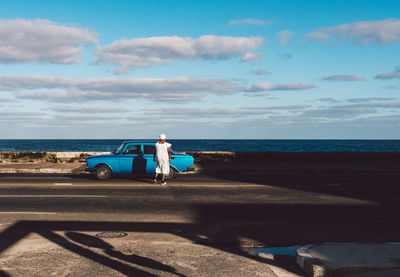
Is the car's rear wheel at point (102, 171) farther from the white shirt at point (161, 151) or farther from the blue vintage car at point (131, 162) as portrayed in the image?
the white shirt at point (161, 151)

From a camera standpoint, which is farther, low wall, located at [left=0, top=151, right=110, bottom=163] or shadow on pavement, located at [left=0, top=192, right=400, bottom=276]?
low wall, located at [left=0, top=151, right=110, bottom=163]

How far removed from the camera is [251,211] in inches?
372

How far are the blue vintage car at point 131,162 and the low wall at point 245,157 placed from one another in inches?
357

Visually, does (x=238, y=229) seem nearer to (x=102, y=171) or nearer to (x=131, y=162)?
(x=131, y=162)

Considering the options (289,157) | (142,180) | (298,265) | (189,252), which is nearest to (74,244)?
(189,252)

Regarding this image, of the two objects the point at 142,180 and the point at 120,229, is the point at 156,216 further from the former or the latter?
the point at 142,180

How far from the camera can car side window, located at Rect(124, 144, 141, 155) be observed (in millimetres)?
15836

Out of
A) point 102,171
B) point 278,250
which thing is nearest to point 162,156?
point 102,171

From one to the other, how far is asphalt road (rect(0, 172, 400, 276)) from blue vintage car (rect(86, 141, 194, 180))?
1.36m

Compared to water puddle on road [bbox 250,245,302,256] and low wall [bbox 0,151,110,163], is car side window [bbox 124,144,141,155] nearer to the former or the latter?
low wall [bbox 0,151,110,163]

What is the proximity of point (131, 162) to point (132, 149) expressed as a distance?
1.75 ft

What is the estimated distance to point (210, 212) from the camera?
9.31 m

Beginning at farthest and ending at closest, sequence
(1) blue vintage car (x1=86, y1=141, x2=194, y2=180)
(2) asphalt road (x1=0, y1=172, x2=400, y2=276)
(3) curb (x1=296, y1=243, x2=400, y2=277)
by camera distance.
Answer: (1) blue vintage car (x1=86, y1=141, x2=194, y2=180), (2) asphalt road (x1=0, y1=172, x2=400, y2=276), (3) curb (x1=296, y1=243, x2=400, y2=277)

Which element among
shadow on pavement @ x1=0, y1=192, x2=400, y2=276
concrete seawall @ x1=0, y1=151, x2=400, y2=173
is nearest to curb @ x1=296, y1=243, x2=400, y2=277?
shadow on pavement @ x1=0, y1=192, x2=400, y2=276
